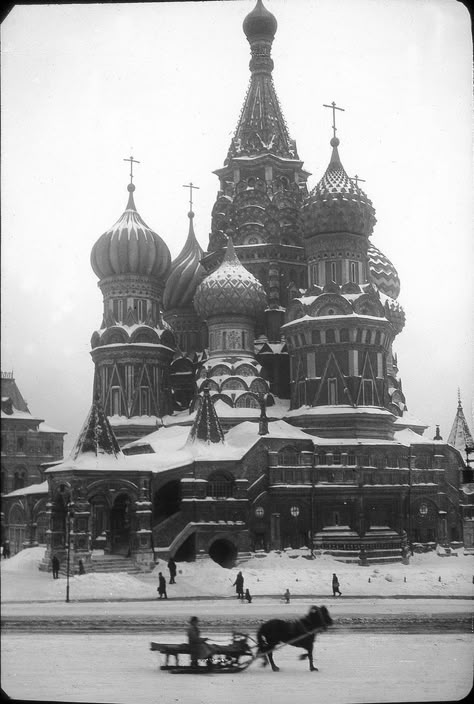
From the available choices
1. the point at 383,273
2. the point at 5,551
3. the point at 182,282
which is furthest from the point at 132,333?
the point at 5,551

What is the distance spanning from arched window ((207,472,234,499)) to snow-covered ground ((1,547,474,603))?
94.1 inches

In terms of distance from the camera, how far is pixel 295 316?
137 ft

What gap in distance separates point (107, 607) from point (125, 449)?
13490mm

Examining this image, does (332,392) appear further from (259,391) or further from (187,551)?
(187,551)

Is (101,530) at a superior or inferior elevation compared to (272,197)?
inferior

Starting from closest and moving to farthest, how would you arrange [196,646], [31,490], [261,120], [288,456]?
[196,646], [31,490], [288,456], [261,120]

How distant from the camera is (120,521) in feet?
115

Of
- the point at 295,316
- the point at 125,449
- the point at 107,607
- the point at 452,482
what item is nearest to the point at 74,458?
the point at 125,449

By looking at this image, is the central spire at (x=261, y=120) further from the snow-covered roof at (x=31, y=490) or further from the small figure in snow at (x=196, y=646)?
the small figure in snow at (x=196, y=646)

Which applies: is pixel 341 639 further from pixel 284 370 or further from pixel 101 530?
pixel 284 370

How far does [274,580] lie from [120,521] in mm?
6645

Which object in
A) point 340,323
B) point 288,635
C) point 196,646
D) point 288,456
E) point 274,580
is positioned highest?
point 340,323

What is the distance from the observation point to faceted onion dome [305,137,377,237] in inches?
1631

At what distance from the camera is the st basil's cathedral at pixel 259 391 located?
3528cm
